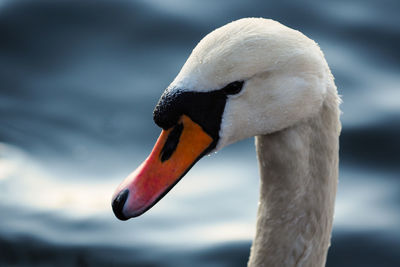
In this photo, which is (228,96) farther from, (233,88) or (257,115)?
(257,115)

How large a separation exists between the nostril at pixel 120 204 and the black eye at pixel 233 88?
0.62 metres

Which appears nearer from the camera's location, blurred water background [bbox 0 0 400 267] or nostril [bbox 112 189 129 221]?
nostril [bbox 112 189 129 221]

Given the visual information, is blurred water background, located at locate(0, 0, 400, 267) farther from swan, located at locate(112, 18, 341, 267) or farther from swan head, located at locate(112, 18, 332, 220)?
swan head, located at locate(112, 18, 332, 220)

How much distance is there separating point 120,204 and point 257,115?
27.9 inches

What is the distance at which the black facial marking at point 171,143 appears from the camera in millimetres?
3635

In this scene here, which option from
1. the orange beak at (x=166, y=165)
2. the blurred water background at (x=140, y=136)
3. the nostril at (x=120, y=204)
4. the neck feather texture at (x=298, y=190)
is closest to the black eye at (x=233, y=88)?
the orange beak at (x=166, y=165)

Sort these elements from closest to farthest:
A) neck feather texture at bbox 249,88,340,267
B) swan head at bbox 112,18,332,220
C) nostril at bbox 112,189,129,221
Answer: swan head at bbox 112,18,332,220 < nostril at bbox 112,189,129,221 < neck feather texture at bbox 249,88,340,267

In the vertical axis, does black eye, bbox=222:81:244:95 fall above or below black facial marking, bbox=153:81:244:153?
above

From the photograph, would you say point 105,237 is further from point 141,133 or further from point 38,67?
point 38,67

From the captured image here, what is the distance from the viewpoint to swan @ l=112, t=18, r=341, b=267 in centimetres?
349

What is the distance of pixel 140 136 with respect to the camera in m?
6.71

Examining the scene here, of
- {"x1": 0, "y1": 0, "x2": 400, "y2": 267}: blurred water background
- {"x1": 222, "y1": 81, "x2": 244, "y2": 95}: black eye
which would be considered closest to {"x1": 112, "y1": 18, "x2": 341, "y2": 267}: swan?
{"x1": 222, "y1": 81, "x2": 244, "y2": 95}: black eye

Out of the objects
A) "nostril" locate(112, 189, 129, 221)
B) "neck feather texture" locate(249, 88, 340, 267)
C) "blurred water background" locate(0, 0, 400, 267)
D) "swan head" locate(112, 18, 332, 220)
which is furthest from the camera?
"blurred water background" locate(0, 0, 400, 267)

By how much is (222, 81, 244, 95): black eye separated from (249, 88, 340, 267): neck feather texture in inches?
13.0
